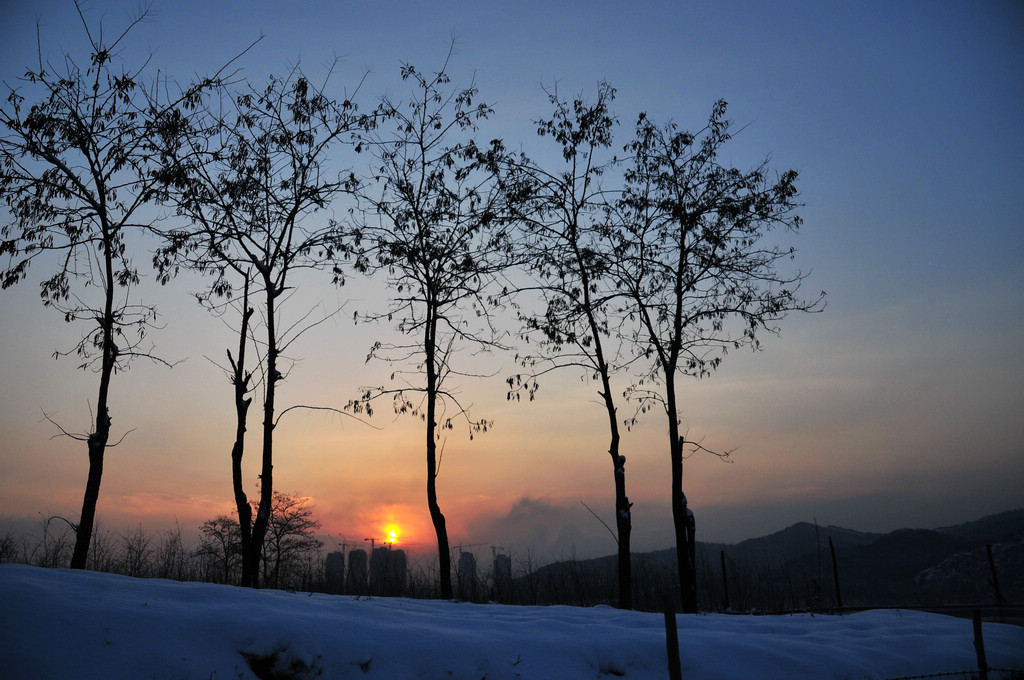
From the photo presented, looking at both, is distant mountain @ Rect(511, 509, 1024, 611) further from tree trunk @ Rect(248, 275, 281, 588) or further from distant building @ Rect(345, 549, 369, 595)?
tree trunk @ Rect(248, 275, 281, 588)

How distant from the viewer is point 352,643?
251 inches

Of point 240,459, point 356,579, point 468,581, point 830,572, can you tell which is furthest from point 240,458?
point 830,572

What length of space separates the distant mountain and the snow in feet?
6.35

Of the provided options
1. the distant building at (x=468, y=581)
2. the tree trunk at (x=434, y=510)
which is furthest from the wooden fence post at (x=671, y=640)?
the distant building at (x=468, y=581)

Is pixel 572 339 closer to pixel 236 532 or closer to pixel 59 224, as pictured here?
pixel 59 224

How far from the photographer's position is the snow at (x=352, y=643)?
538 cm

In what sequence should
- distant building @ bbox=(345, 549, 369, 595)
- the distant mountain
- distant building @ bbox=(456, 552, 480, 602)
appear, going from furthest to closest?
1. the distant mountain
2. distant building @ bbox=(456, 552, 480, 602)
3. distant building @ bbox=(345, 549, 369, 595)

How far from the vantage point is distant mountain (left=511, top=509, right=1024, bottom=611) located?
29.3 meters

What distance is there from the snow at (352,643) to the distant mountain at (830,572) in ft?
6.35

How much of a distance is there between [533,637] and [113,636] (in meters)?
4.09

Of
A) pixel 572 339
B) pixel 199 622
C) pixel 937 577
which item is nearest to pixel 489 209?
pixel 572 339

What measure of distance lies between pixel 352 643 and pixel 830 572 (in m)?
93.8

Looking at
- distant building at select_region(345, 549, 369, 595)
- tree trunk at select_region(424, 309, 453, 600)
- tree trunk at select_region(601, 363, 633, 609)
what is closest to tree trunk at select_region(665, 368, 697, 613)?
tree trunk at select_region(601, 363, 633, 609)

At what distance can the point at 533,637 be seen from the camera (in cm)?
748
